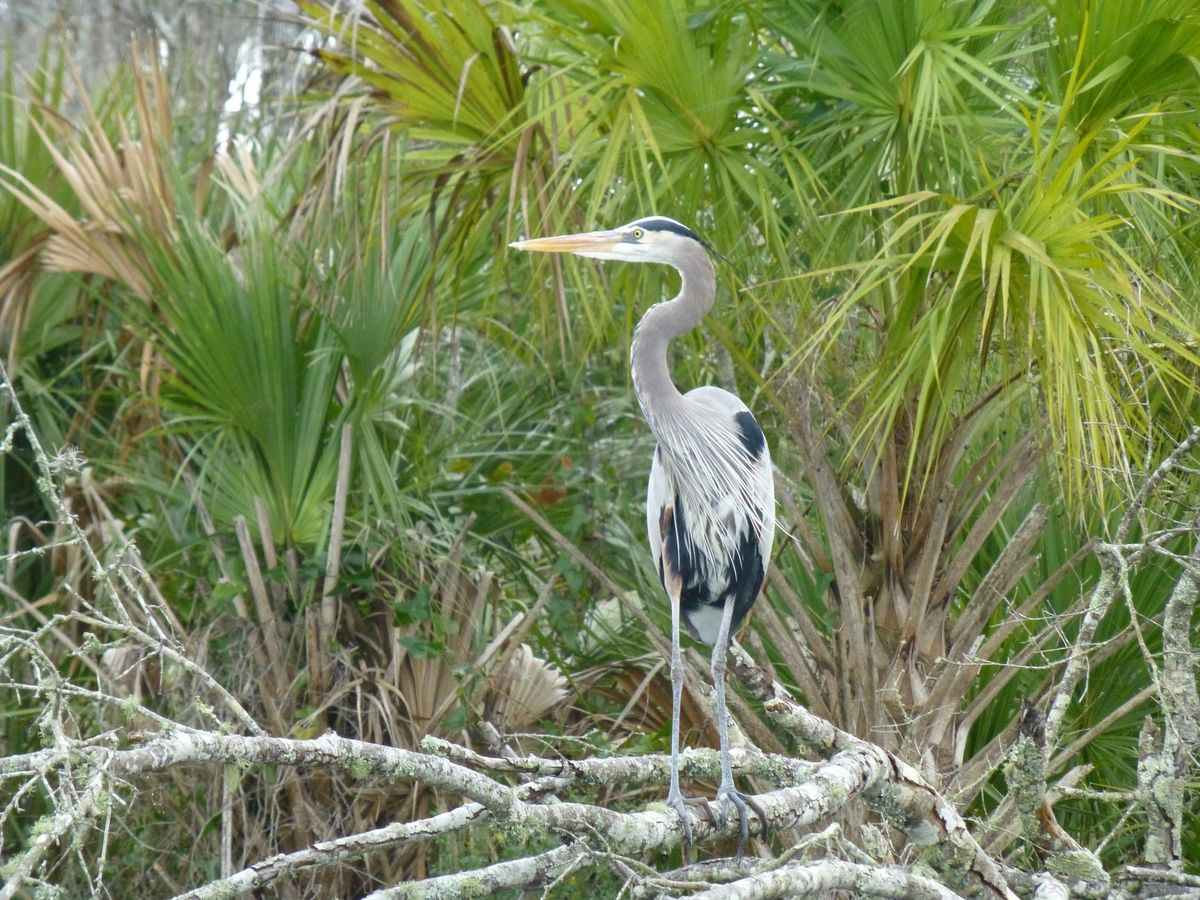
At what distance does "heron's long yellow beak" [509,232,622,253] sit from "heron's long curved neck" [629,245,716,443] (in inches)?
6.9

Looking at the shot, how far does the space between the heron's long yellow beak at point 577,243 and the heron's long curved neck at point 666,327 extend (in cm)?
18

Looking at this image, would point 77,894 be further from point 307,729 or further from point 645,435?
point 645,435

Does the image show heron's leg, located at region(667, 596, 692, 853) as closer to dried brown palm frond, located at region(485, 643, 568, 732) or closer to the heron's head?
the heron's head

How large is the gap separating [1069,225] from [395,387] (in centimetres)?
215

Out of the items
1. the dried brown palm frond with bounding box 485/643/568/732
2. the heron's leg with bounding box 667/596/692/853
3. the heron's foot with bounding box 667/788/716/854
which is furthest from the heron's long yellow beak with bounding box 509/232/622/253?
the dried brown palm frond with bounding box 485/643/568/732

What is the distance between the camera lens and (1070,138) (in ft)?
11.2

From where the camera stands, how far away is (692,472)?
3246 millimetres

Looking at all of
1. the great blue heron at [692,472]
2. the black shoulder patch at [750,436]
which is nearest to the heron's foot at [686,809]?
the great blue heron at [692,472]

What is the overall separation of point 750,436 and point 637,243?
1.72 ft

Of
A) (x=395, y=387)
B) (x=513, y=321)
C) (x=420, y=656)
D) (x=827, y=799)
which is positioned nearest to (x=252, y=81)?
(x=513, y=321)

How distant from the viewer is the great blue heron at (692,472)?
3.17 metres

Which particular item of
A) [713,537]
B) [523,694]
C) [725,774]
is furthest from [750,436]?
[523,694]

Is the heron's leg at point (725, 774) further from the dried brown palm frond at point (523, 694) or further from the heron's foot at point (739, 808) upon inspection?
the dried brown palm frond at point (523, 694)

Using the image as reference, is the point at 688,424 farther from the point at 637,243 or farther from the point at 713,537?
the point at 637,243
